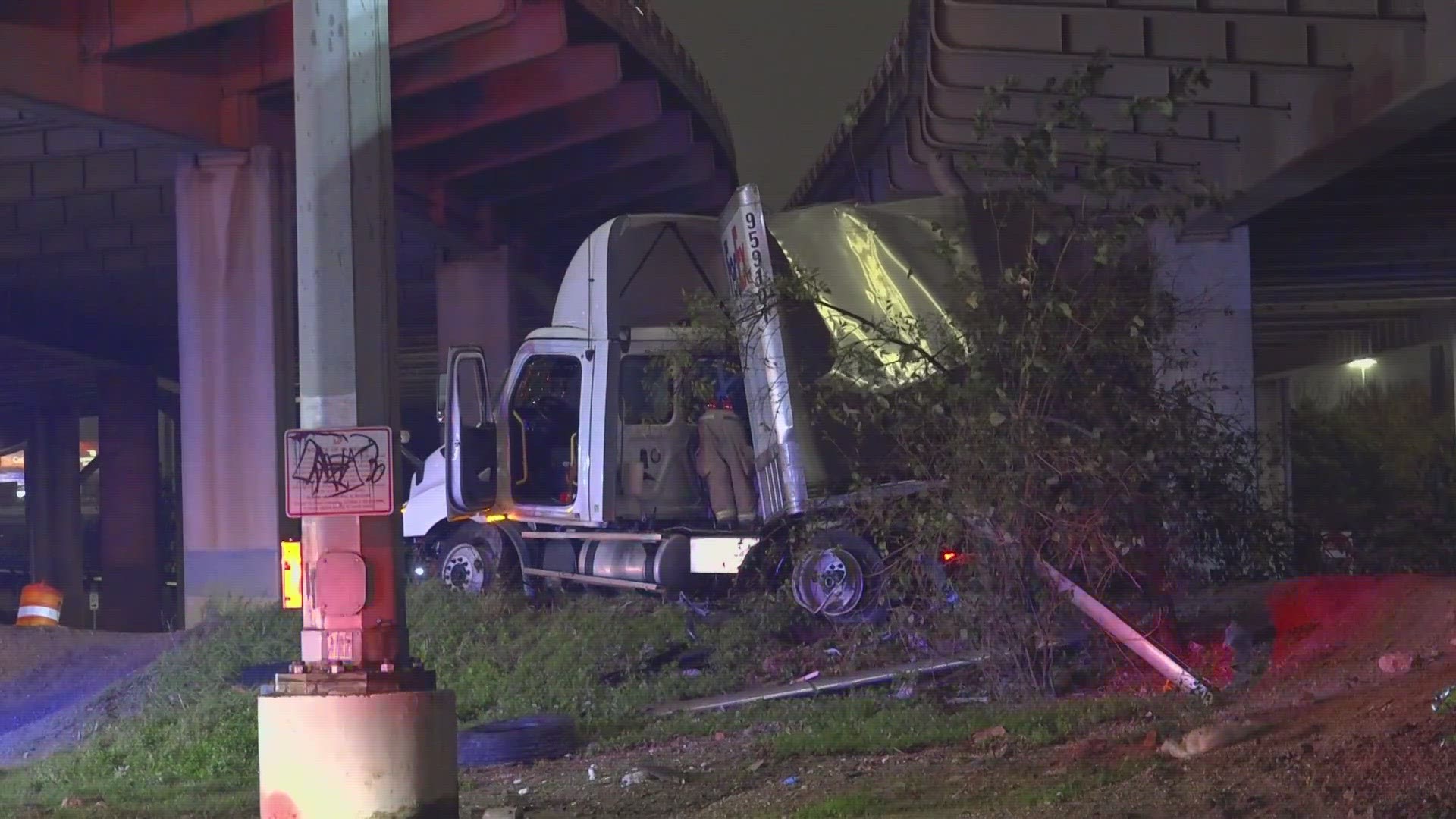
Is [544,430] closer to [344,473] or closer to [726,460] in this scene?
[726,460]

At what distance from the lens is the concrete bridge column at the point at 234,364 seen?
64.0 ft

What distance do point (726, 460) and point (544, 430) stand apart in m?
2.65

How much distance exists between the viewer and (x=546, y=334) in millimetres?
15375

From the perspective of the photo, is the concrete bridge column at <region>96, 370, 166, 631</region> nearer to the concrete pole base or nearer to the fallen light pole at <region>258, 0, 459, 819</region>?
the fallen light pole at <region>258, 0, 459, 819</region>

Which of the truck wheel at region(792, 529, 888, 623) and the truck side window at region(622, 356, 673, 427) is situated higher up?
the truck side window at region(622, 356, 673, 427)

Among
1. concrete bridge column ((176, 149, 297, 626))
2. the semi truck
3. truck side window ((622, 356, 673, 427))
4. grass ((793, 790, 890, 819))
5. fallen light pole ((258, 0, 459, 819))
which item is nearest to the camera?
grass ((793, 790, 890, 819))

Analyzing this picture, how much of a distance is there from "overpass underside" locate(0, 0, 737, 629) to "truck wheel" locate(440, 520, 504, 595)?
337 centimetres

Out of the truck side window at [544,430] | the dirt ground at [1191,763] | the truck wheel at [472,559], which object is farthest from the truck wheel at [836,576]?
the truck wheel at [472,559]

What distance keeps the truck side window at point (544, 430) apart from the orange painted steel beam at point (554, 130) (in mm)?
10281

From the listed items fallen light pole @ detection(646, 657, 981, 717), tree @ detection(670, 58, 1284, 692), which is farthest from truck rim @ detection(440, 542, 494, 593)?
tree @ detection(670, 58, 1284, 692)

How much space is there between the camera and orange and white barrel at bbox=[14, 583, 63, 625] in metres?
20.1

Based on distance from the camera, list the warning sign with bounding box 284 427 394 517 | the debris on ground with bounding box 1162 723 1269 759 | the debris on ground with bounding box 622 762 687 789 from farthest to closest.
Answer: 1. the debris on ground with bounding box 622 762 687 789
2. the warning sign with bounding box 284 427 394 517
3. the debris on ground with bounding box 1162 723 1269 759

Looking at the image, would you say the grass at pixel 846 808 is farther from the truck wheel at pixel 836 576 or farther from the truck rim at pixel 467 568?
the truck rim at pixel 467 568

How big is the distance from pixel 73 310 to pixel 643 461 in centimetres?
2762
